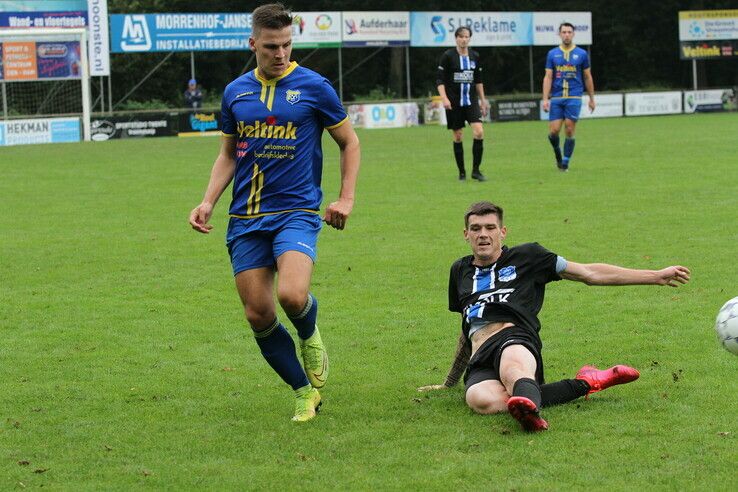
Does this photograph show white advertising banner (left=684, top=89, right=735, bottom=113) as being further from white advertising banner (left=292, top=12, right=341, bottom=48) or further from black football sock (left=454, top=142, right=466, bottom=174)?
black football sock (left=454, top=142, right=466, bottom=174)

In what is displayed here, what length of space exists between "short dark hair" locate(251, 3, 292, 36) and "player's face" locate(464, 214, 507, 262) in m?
1.40

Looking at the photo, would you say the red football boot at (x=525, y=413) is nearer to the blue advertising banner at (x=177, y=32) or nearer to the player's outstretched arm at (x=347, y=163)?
the player's outstretched arm at (x=347, y=163)

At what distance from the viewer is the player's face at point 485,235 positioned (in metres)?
6.20

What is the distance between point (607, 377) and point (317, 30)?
1353 inches

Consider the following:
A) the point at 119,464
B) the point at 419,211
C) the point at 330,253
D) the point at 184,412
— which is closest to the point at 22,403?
the point at 184,412

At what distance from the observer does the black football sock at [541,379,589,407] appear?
5.89 meters

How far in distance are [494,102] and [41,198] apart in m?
24.6

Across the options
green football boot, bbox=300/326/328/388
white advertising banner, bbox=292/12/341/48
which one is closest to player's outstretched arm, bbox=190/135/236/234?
green football boot, bbox=300/326/328/388

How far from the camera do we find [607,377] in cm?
598

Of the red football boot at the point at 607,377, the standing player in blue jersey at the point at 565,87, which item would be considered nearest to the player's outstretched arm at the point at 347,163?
the red football boot at the point at 607,377

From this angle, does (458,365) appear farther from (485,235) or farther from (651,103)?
(651,103)

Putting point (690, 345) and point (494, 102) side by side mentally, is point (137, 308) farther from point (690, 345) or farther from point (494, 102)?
point (494, 102)

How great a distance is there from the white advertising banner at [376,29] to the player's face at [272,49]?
34414 millimetres

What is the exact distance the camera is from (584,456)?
506cm
